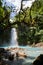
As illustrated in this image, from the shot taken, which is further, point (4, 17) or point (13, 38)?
point (13, 38)

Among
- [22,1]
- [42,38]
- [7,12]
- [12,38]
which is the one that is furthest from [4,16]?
[22,1]

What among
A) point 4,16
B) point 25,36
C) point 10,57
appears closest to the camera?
point 4,16

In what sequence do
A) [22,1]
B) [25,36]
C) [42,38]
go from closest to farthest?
[42,38] → [25,36] → [22,1]

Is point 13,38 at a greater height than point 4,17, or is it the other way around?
point 4,17

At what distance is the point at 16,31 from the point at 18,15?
33.4 meters

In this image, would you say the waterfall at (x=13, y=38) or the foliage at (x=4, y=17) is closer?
the foliage at (x=4, y=17)

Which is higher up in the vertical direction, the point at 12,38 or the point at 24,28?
the point at 24,28

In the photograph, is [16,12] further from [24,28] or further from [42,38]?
[24,28]

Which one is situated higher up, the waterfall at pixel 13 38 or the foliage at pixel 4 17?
the foliage at pixel 4 17

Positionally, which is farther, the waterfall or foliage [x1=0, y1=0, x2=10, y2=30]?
the waterfall

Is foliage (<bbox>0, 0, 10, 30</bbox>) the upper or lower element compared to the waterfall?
upper

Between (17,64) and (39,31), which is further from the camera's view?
(39,31)

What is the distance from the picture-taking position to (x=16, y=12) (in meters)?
15.4

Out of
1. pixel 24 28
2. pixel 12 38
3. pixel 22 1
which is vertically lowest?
pixel 12 38
